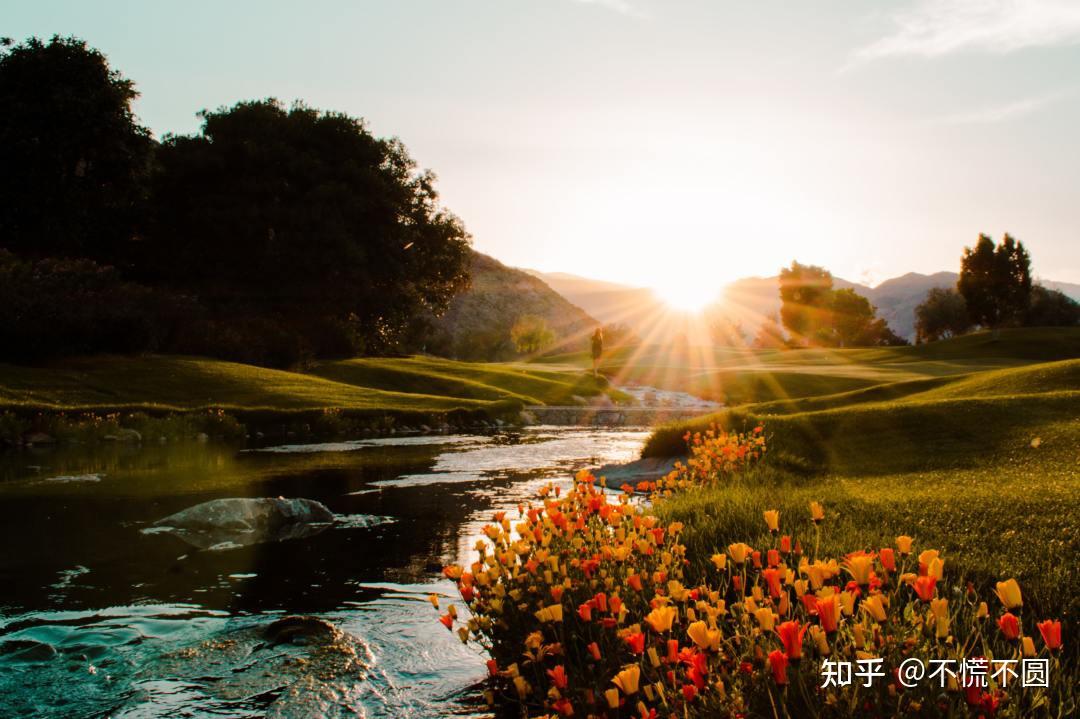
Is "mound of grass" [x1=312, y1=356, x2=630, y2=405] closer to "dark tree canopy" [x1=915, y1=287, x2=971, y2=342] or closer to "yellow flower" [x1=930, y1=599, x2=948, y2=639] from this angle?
"yellow flower" [x1=930, y1=599, x2=948, y2=639]

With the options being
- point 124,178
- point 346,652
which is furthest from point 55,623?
point 124,178

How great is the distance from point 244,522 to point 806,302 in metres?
132

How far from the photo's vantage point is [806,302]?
134m

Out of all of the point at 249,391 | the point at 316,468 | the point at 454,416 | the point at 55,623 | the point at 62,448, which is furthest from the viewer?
the point at 454,416

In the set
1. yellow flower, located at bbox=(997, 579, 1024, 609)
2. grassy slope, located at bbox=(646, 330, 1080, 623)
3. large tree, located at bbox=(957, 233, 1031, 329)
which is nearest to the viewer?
yellow flower, located at bbox=(997, 579, 1024, 609)

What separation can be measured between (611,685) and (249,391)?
100 feet

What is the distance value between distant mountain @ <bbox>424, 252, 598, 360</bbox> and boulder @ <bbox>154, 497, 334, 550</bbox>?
10304 cm

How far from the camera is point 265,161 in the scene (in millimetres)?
50844

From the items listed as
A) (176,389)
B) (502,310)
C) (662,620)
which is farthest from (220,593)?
(502,310)

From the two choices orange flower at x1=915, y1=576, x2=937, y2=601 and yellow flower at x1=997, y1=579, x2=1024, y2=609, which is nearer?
yellow flower at x1=997, y1=579, x2=1024, y2=609

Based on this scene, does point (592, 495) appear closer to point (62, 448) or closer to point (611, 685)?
point (611, 685)

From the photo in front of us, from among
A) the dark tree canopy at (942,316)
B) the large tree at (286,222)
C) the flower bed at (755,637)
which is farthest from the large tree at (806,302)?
the flower bed at (755,637)

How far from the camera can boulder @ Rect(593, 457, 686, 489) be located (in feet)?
55.4

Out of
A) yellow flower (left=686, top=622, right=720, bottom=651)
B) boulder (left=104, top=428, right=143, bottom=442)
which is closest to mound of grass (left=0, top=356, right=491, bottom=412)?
boulder (left=104, top=428, right=143, bottom=442)
